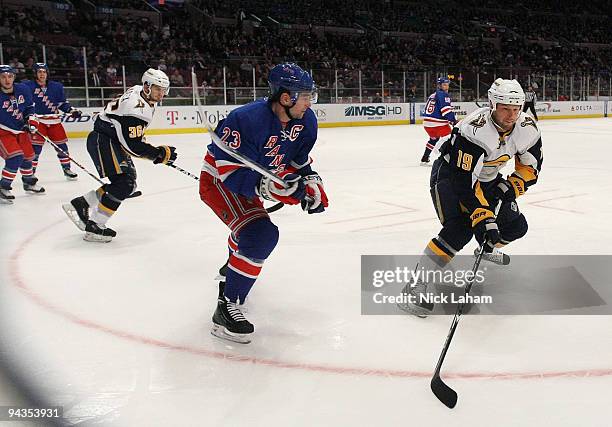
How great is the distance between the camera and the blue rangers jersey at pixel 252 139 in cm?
258

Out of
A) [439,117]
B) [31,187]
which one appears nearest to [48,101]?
[31,187]

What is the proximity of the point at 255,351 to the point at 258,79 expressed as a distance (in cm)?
1345

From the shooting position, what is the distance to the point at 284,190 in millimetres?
2492

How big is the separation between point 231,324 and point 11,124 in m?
4.45

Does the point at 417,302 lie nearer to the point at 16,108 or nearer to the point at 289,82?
the point at 289,82

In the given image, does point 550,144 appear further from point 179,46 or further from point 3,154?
point 179,46

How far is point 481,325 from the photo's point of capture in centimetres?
278

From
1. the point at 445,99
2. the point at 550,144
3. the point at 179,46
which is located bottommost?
the point at 550,144

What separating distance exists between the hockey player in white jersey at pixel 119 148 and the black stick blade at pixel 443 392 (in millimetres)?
2812

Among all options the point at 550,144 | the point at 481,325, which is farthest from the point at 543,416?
the point at 550,144

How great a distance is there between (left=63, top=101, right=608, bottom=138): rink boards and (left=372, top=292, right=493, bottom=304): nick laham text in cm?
650

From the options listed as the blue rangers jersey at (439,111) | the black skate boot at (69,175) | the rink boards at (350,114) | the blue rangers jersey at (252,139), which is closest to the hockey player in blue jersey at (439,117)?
the blue rangers jersey at (439,111)

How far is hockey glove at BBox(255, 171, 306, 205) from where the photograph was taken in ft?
8.17

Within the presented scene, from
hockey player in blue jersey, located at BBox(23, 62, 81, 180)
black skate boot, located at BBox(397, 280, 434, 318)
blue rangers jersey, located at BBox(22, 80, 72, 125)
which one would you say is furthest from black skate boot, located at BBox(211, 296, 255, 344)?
blue rangers jersey, located at BBox(22, 80, 72, 125)
